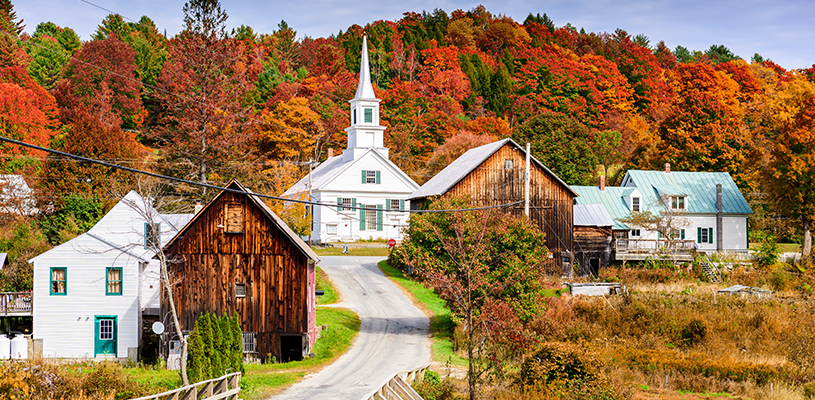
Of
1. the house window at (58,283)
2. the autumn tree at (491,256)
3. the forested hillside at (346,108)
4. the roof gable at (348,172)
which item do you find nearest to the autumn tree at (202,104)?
the forested hillside at (346,108)

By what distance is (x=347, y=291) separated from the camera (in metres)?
39.0

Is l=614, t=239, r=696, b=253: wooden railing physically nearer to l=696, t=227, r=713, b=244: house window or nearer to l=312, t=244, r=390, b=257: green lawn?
l=696, t=227, r=713, b=244: house window

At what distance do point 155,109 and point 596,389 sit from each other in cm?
7020

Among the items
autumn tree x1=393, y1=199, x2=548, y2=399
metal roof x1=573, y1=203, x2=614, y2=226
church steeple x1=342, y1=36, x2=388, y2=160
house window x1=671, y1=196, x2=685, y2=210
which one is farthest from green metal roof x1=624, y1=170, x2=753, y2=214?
autumn tree x1=393, y1=199, x2=548, y2=399

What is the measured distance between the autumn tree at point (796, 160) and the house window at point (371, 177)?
1085 inches

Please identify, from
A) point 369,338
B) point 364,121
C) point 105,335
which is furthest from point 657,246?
point 105,335

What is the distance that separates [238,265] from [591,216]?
25407mm

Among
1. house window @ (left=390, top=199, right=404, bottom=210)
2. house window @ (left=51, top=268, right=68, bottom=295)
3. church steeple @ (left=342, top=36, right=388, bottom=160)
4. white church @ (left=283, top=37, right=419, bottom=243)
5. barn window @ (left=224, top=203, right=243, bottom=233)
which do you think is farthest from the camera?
church steeple @ (left=342, top=36, right=388, bottom=160)

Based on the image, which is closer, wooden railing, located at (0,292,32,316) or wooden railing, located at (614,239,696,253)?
wooden railing, located at (0,292,32,316)

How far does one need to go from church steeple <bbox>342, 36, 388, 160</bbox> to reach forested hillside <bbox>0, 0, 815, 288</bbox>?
594 centimetres

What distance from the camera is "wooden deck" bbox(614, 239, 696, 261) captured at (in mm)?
44094

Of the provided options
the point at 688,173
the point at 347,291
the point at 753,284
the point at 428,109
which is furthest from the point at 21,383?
the point at 428,109

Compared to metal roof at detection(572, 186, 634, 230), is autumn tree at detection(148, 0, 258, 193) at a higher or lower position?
higher

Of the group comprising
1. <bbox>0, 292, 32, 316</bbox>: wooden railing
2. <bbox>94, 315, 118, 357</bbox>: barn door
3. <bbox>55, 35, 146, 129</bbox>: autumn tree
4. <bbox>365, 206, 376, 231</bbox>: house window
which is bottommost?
<bbox>94, 315, 118, 357</bbox>: barn door
